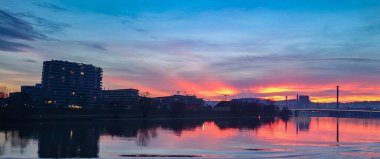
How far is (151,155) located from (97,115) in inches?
2775

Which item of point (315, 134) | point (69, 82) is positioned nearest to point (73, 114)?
point (315, 134)

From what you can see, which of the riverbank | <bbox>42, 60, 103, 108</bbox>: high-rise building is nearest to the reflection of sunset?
the riverbank

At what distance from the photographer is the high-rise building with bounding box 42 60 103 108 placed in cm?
15950

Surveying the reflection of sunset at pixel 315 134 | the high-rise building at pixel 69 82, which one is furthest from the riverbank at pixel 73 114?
the high-rise building at pixel 69 82

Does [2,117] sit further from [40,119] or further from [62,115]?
[62,115]

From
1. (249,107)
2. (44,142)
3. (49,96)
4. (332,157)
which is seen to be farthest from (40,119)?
(249,107)

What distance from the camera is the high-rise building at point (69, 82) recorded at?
160 meters

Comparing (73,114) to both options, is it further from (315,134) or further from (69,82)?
(69,82)

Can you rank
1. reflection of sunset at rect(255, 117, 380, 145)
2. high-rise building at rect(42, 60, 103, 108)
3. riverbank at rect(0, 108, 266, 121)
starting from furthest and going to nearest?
high-rise building at rect(42, 60, 103, 108)
riverbank at rect(0, 108, 266, 121)
reflection of sunset at rect(255, 117, 380, 145)

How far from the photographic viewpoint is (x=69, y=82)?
558ft

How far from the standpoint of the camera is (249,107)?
536 ft

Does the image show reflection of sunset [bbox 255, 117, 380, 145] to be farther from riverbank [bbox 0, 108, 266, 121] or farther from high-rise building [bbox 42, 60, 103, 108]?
high-rise building [bbox 42, 60, 103, 108]

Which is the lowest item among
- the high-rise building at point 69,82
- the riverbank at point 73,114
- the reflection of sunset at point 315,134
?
the reflection of sunset at point 315,134

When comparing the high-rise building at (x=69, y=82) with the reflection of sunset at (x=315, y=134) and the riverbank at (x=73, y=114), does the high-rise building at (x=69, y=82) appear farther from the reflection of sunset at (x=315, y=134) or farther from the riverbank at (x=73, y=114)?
the reflection of sunset at (x=315, y=134)
